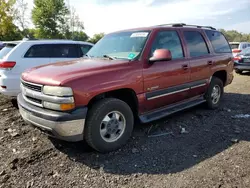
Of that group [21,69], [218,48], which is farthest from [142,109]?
[21,69]

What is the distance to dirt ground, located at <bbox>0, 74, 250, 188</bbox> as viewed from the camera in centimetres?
282

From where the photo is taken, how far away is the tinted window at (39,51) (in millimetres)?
5907

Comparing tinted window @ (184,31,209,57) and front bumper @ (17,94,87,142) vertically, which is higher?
tinted window @ (184,31,209,57)

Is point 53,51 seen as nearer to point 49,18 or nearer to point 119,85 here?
point 119,85

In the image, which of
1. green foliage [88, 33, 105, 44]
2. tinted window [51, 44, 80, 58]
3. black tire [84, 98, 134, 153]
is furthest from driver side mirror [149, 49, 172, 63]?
green foliage [88, 33, 105, 44]

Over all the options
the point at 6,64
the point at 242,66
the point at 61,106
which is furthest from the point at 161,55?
the point at 242,66

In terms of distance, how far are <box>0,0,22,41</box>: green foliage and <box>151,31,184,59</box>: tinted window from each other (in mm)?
32761

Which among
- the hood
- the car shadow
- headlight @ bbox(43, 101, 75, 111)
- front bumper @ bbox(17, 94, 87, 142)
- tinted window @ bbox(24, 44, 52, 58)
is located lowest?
the car shadow

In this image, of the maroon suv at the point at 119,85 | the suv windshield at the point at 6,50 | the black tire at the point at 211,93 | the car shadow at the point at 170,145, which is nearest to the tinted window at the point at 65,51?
the suv windshield at the point at 6,50

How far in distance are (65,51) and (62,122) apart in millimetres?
4298

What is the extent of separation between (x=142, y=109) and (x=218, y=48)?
2.99m

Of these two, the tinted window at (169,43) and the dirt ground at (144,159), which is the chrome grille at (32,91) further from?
the tinted window at (169,43)

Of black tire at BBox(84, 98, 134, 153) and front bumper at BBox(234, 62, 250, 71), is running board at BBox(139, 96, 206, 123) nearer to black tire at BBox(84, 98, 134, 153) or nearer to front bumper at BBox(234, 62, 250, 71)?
black tire at BBox(84, 98, 134, 153)

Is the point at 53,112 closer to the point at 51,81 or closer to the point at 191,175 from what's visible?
the point at 51,81
